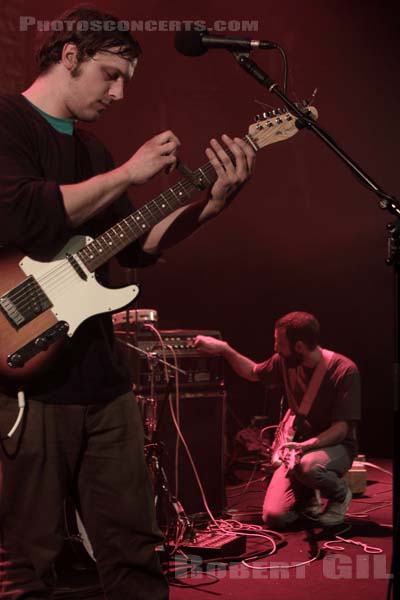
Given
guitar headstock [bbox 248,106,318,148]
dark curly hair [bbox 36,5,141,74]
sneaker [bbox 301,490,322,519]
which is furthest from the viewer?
sneaker [bbox 301,490,322,519]

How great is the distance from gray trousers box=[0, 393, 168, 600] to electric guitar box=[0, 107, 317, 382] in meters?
0.14

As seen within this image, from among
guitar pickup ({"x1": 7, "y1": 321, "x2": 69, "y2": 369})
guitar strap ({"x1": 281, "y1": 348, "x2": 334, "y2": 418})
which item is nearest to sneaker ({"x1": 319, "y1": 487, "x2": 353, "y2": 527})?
guitar strap ({"x1": 281, "y1": 348, "x2": 334, "y2": 418})

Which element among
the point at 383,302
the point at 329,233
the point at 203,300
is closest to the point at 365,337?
the point at 383,302

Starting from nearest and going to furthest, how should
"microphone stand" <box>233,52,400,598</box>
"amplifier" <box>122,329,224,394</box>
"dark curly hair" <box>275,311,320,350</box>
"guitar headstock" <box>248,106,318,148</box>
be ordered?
"microphone stand" <box>233,52,400,598</box> < "guitar headstock" <box>248,106,318,148</box> < "amplifier" <box>122,329,224,394</box> < "dark curly hair" <box>275,311,320,350</box>

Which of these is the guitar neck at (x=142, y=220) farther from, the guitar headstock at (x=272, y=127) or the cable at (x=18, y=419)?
the cable at (x=18, y=419)

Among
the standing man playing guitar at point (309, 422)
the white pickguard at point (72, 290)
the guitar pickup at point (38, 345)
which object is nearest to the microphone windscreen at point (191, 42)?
the white pickguard at point (72, 290)

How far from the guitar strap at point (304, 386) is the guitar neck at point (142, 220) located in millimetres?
2753

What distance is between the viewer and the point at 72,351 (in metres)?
2.29

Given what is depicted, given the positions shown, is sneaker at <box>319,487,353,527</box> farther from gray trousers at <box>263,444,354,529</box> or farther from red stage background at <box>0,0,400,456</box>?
red stage background at <box>0,0,400,456</box>

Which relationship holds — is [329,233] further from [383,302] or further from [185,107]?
[185,107]

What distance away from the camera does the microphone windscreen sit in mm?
2406

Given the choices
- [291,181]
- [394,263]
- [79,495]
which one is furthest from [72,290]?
[291,181]

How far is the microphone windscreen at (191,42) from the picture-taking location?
2.41 meters

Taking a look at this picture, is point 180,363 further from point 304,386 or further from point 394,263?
point 394,263
